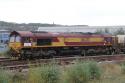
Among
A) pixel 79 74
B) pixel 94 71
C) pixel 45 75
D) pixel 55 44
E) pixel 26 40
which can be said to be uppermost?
pixel 26 40

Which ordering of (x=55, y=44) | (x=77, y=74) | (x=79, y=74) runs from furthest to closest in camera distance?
(x=55, y=44) < (x=79, y=74) < (x=77, y=74)

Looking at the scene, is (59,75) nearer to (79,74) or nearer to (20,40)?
(79,74)

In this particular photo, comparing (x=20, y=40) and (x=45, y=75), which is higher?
(x=20, y=40)

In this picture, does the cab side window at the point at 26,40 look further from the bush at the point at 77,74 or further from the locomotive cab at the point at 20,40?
the bush at the point at 77,74

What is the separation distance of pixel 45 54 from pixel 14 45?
2961 millimetres

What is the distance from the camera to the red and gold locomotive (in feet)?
100

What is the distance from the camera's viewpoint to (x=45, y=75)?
1438 centimetres

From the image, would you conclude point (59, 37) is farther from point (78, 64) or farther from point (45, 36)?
point (78, 64)

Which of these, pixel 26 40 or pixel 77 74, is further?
pixel 26 40

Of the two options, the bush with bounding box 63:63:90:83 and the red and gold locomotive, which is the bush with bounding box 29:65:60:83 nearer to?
the bush with bounding box 63:63:90:83

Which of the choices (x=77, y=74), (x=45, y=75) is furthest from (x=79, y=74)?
(x=45, y=75)

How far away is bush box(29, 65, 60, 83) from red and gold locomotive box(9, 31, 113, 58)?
1537cm

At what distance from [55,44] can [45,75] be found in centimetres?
1854

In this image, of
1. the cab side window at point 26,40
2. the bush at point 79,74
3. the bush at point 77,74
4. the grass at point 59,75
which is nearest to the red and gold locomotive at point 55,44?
the cab side window at point 26,40
